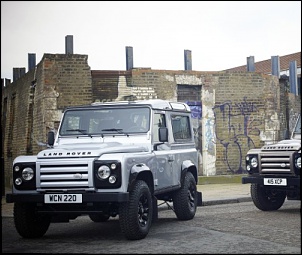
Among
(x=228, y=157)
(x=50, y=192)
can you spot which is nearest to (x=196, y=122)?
(x=228, y=157)

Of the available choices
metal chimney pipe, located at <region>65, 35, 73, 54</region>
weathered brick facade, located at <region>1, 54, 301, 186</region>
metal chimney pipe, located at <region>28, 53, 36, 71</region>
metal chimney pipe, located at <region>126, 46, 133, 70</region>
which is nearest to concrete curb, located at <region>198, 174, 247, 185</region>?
weathered brick facade, located at <region>1, 54, 301, 186</region>

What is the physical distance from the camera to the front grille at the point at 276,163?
10.7 meters

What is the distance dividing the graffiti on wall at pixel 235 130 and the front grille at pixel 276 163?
345 inches

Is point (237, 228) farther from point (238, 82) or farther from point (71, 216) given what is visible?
point (238, 82)

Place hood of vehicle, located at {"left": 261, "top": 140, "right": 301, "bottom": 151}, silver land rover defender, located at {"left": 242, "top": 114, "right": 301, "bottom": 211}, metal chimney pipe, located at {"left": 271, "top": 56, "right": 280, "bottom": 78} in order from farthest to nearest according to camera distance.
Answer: metal chimney pipe, located at {"left": 271, "top": 56, "right": 280, "bottom": 78}, hood of vehicle, located at {"left": 261, "top": 140, "right": 301, "bottom": 151}, silver land rover defender, located at {"left": 242, "top": 114, "right": 301, "bottom": 211}

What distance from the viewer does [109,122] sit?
31.2 feet

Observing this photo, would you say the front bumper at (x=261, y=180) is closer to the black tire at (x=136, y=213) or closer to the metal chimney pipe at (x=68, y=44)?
the black tire at (x=136, y=213)

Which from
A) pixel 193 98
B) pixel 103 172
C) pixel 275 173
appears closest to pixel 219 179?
pixel 193 98

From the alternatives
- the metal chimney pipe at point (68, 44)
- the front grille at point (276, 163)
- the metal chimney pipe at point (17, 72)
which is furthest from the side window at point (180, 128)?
the metal chimney pipe at point (17, 72)

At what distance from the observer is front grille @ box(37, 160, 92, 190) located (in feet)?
26.3

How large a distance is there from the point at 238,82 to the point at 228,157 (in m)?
2.56

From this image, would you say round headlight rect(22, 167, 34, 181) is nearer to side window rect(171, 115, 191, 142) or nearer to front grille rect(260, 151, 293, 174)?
side window rect(171, 115, 191, 142)

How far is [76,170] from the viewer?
8039 millimetres

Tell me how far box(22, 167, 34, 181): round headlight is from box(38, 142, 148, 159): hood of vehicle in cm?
23
